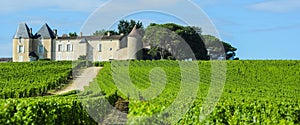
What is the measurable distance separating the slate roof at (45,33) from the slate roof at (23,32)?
2.25 m

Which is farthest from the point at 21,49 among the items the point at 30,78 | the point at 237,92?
the point at 237,92

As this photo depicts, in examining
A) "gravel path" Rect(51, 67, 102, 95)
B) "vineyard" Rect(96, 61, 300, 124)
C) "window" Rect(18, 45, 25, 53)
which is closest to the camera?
"vineyard" Rect(96, 61, 300, 124)

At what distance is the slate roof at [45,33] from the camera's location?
103 meters

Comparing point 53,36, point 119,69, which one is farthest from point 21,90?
point 53,36

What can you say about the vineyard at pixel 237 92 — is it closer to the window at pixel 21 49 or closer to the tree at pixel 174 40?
the tree at pixel 174 40

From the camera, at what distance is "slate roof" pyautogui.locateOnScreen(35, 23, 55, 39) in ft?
338

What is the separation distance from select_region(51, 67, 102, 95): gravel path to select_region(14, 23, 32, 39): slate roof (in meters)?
33.9

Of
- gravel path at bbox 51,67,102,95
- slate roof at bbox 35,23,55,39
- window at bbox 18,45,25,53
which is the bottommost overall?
gravel path at bbox 51,67,102,95

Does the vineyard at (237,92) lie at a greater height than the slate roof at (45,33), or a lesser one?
lesser

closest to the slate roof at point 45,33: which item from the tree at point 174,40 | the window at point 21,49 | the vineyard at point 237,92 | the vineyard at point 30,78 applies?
the window at point 21,49

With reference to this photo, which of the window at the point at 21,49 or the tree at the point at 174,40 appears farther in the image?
the window at the point at 21,49

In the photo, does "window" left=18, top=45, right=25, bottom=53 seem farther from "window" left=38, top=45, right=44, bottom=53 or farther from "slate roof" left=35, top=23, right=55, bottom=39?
"slate roof" left=35, top=23, right=55, bottom=39

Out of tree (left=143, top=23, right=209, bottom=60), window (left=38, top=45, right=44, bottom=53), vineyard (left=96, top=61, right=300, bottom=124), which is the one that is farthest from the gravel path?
window (left=38, top=45, right=44, bottom=53)

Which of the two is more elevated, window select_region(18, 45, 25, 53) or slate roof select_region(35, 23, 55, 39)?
slate roof select_region(35, 23, 55, 39)
